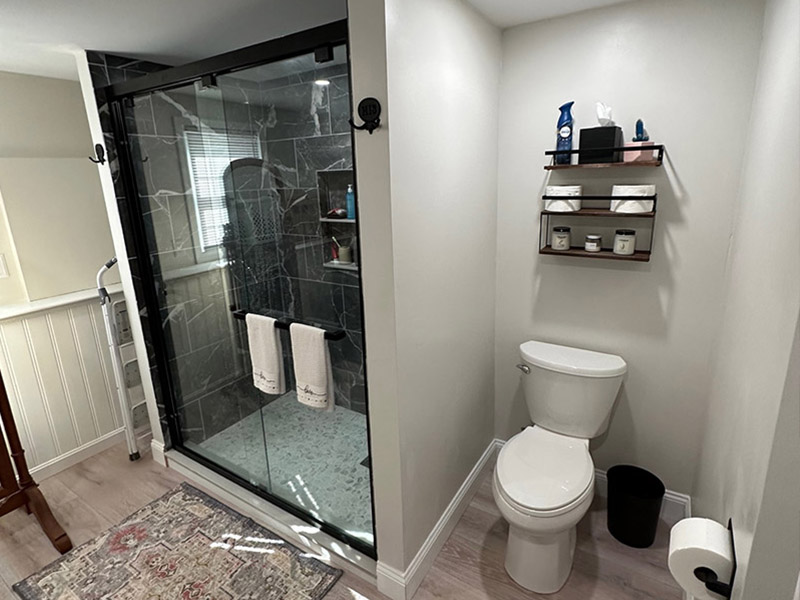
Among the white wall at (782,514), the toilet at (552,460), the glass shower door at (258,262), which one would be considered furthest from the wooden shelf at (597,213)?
the white wall at (782,514)

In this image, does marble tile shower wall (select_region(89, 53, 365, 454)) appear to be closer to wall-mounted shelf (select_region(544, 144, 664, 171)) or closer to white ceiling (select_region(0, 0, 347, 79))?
white ceiling (select_region(0, 0, 347, 79))

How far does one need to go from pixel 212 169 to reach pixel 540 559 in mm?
2267

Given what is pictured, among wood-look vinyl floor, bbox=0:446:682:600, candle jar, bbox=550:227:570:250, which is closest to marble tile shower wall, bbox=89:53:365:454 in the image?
wood-look vinyl floor, bbox=0:446:682:600

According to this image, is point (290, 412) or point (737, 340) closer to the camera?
point (737, 340)

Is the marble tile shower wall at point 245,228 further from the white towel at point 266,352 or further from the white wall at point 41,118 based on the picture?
the white wall at point 41,118

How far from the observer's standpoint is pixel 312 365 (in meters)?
1.86

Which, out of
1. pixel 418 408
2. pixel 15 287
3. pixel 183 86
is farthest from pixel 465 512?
pixel 15 287

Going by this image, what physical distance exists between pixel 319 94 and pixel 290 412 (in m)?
1.51

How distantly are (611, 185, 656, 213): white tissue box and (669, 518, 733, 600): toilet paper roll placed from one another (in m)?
1.17

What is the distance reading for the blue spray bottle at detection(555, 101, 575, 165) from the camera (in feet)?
6.10

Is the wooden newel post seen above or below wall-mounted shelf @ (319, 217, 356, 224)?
below

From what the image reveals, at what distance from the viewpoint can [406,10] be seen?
1.33 meters

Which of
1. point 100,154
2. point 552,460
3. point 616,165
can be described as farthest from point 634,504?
point 100,154

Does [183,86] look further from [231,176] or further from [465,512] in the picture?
[465,512]
